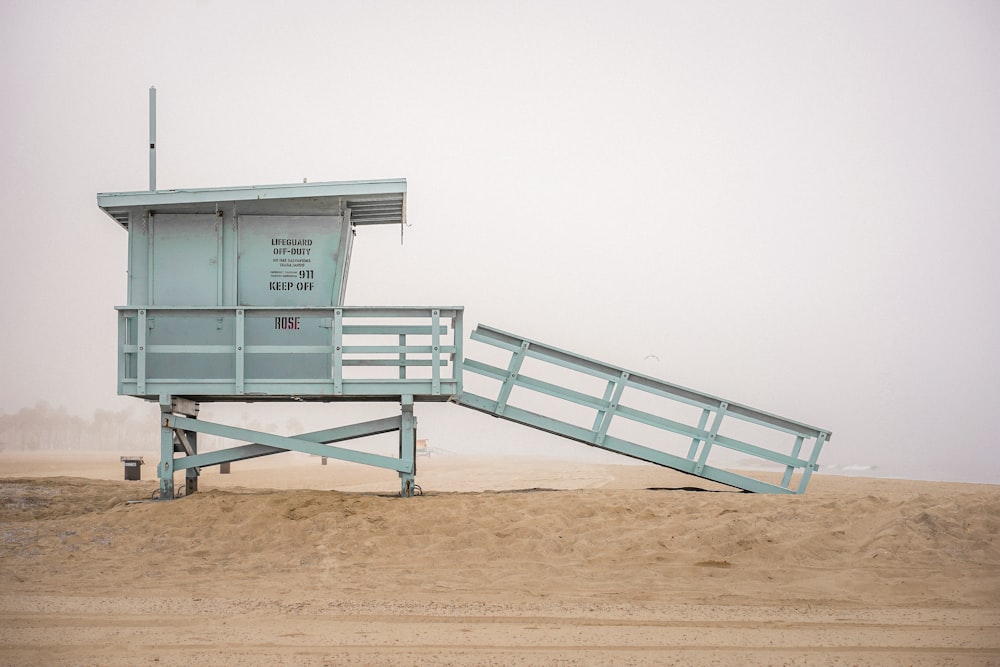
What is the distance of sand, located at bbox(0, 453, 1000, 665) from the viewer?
618cm

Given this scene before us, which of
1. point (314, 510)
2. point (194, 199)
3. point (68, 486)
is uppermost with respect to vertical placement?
point (194, 199)

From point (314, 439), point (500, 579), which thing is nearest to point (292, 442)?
point (314, 439)

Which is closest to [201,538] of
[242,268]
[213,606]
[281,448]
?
[281,448]

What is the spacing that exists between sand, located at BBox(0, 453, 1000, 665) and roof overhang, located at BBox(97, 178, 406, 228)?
13.6ft

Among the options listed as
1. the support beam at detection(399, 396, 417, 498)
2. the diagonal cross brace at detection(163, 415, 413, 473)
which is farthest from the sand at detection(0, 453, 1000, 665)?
the diagonal cross brace at detection(163, 415, 413, 473)

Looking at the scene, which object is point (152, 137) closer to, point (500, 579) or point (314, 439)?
point (314, 439)

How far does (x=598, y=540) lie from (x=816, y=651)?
412 centimetres

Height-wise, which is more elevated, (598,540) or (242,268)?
(242,268)

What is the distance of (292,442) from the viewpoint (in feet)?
41.2

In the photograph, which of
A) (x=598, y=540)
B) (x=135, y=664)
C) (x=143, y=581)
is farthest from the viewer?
(x=598, y=540)

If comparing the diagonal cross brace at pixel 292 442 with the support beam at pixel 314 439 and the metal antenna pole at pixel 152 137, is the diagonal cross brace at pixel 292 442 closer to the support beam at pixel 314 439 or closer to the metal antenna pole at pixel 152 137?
the support beam at pixel 314 439

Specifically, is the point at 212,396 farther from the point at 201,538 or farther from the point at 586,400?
the point at 586,400

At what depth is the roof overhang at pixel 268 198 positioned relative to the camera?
12.9 metres

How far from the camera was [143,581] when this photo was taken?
8.70 m
